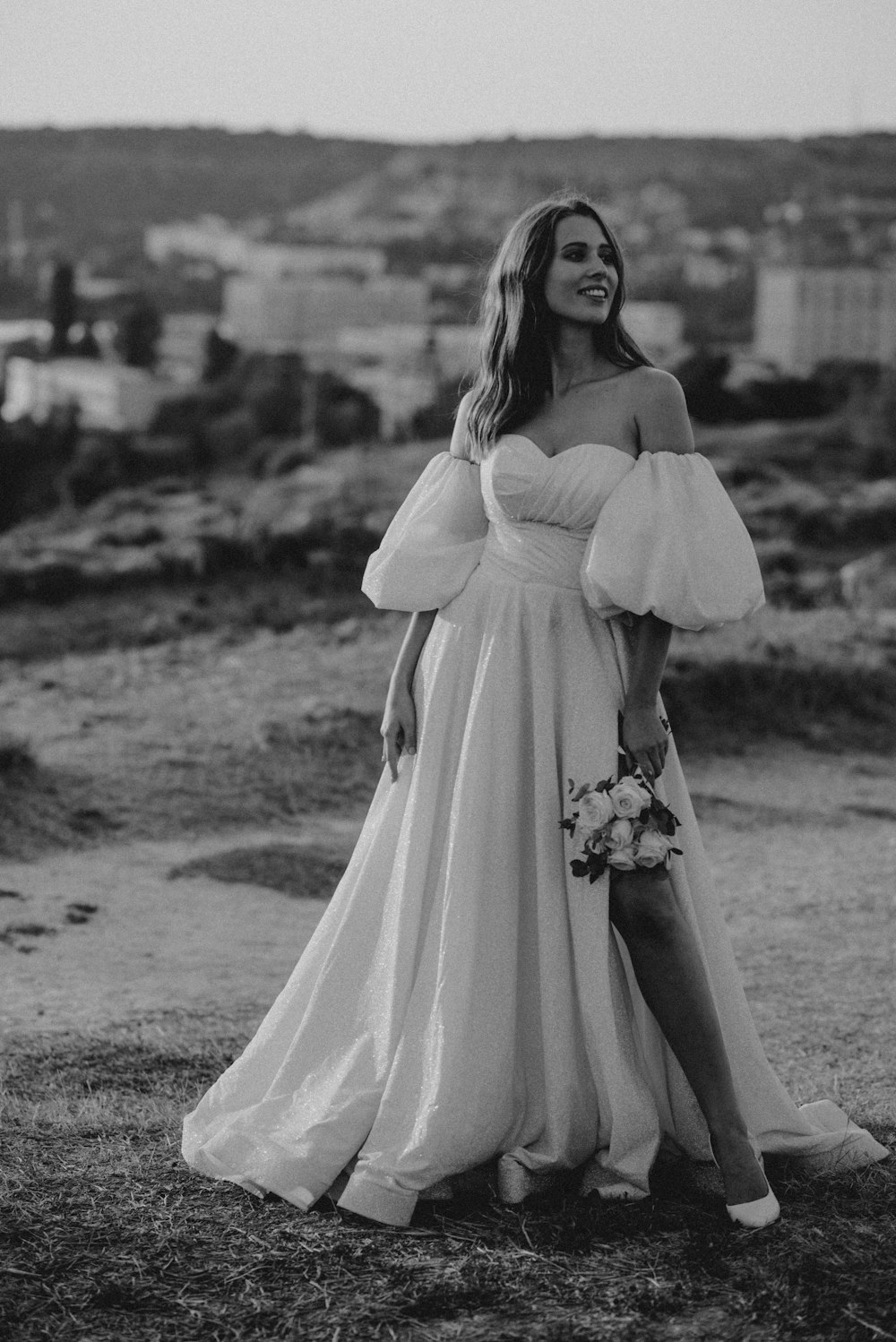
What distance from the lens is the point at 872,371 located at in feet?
173

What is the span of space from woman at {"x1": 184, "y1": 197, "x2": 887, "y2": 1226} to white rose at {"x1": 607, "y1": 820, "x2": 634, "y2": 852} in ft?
0.31

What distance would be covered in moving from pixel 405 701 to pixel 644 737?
0.50 m

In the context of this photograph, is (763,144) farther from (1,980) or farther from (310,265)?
(1,980)

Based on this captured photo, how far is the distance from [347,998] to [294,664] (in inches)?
221

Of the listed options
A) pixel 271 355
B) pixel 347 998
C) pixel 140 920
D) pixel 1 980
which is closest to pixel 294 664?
pixel 140 920

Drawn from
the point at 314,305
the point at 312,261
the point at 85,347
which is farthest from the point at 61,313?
the point at 312,261

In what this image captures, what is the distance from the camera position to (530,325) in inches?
118

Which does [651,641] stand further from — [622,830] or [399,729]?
[399,729]

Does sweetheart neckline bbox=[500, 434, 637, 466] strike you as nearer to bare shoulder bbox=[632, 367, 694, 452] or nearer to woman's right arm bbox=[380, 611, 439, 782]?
bare shoulder bbox=[632, 367, 694, 452]

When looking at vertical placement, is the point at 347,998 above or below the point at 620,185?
below

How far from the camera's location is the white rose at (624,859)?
2.75m

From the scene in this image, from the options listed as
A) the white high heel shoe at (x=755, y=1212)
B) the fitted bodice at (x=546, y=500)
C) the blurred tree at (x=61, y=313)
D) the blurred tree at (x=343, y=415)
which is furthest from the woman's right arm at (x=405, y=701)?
the blurred tree at (x=61, y=313)

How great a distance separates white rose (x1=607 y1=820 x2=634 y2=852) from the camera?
2742 millimetres

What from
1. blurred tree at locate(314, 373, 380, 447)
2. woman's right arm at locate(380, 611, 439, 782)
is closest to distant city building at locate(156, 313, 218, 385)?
blurred tree at locate(314, 373, 380, 447)
